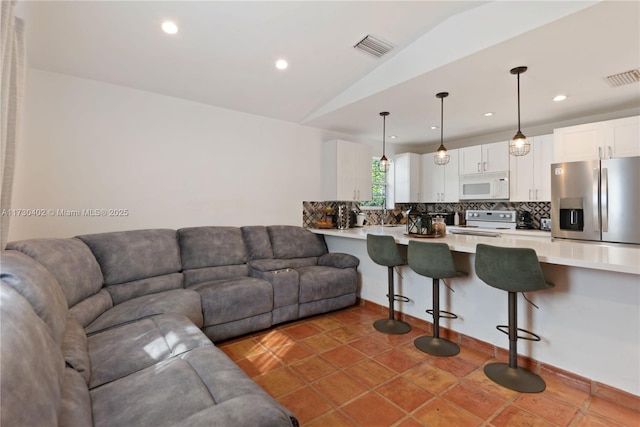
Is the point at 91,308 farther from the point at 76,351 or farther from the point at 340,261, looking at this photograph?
the point at 340,261

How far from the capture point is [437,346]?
2.59 metres

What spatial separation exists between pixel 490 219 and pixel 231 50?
4.57 meters

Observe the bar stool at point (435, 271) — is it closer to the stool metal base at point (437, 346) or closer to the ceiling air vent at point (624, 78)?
the stool metal base at point (437, 346)

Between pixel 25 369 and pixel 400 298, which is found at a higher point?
pixel 25 369

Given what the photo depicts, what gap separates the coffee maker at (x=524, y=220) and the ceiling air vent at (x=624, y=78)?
6.92 ft

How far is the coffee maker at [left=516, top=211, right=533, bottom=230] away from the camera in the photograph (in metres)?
4.50

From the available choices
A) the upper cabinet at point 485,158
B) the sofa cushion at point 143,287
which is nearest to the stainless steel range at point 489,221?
the upper cabinet at point 485,158

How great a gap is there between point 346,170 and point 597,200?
312 cm

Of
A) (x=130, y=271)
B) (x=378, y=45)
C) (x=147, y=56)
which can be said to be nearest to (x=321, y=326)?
(x=130, y=271)

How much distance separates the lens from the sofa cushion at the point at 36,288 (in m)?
1.25

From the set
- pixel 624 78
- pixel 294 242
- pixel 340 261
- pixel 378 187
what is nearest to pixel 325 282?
pixel 340 261

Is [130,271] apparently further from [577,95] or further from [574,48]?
[577,95]

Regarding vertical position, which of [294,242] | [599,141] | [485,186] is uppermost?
[599,141]

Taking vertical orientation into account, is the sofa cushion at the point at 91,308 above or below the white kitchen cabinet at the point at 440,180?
below
